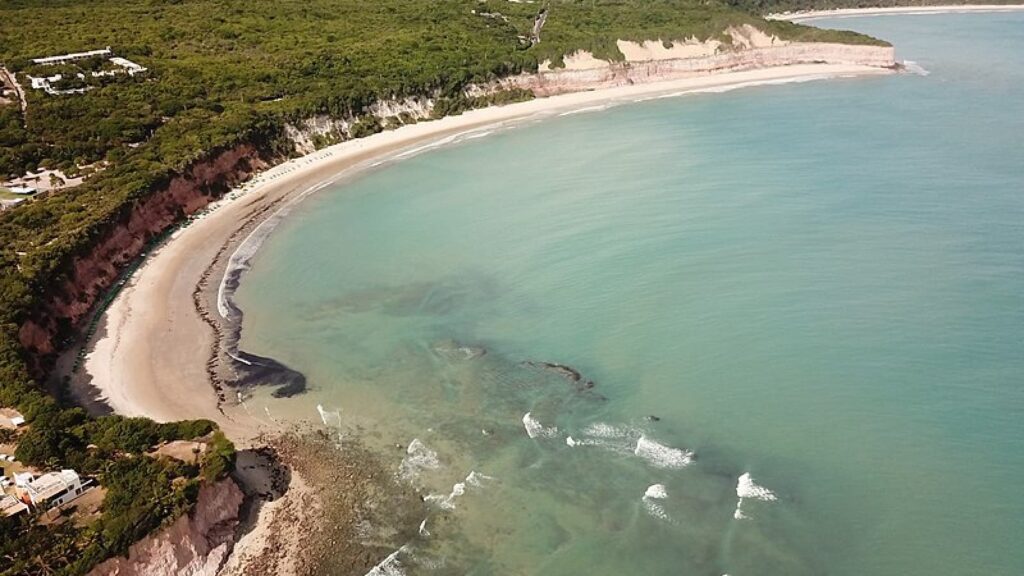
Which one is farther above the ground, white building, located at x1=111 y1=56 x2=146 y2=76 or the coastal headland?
white building, located at x1=111 y1=56 x2=146 y2=76

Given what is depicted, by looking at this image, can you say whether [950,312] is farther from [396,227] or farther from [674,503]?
[396,227]

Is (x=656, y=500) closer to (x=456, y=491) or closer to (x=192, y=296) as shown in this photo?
(x=456, y=491)

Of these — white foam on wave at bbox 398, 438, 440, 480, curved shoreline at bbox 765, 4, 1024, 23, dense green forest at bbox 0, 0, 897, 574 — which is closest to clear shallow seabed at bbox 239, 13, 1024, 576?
white foam on wave at bbox 398, 438, 440, 480

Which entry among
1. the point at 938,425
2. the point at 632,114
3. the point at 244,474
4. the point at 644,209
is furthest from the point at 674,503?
the point at 632,114

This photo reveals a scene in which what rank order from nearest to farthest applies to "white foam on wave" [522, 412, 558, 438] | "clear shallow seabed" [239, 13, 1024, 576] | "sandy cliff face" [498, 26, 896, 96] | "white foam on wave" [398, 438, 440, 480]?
"clear shallow seabed" [239, 13, 1024, 576] < "white foam on wave" [398, 438, 440, 480] < "white foam on wave" [522, 412, 558, 438] < "sandy cliff face" [498, 26, 896, 96]

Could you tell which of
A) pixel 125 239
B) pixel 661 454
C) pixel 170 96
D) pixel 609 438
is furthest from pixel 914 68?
pixel 125 239

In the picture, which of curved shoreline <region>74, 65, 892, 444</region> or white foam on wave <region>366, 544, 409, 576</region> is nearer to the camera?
white foam on wave <region>366, 544, 409, 576</region>

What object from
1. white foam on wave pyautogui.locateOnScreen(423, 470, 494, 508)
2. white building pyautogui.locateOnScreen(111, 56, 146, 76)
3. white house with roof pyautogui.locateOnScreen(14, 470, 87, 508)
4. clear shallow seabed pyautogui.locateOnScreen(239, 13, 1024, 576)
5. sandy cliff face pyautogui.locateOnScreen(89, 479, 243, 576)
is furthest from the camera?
white building pyautogui.locateOnScreen(111, 56, 146, 76)

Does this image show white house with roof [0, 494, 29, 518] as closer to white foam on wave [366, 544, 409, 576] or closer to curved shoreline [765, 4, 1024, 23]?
white foam on wave [366, 544, 409, 576]
